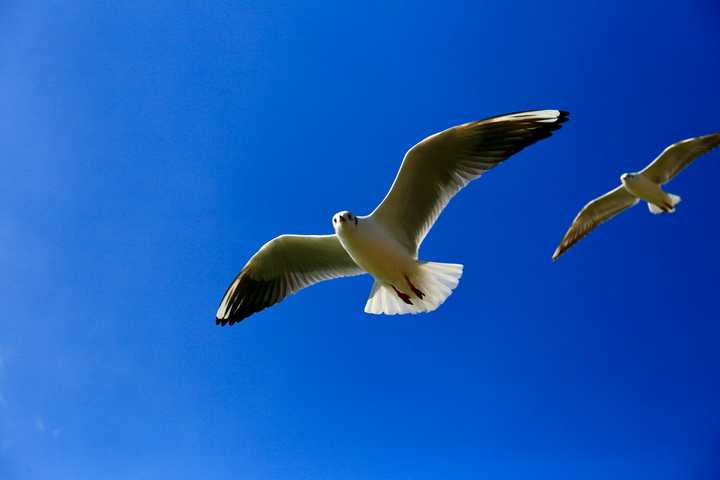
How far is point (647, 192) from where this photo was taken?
825 centimetres

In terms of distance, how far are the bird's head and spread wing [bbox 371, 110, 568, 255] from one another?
42 cm

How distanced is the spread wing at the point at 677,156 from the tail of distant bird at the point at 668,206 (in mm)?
346

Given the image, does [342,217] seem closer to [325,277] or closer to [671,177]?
[325,277]

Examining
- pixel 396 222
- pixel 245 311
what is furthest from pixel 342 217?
pixel 245 311

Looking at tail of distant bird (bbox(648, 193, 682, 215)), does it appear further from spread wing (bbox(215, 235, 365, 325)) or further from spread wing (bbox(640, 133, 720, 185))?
spread wing (bbox(215, 235, 365, 325))

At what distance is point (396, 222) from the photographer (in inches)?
195

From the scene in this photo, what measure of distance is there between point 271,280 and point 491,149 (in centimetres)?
227

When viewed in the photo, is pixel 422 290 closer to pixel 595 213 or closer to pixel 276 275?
pixel 276 275

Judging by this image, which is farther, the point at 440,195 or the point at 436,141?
the point at 440,195

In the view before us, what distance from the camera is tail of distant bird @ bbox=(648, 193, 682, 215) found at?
8219 millimetres

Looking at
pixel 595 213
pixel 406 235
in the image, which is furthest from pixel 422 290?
pixel 595 213

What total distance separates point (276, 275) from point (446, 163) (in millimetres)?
1857

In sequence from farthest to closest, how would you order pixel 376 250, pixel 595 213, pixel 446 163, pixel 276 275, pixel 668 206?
1. pixel 595 213
2. pixel 668 206
3. pixel 276 275
4. pixel 446 163
5. pixel 376 250

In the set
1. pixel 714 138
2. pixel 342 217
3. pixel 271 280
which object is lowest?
pixel 342 217
